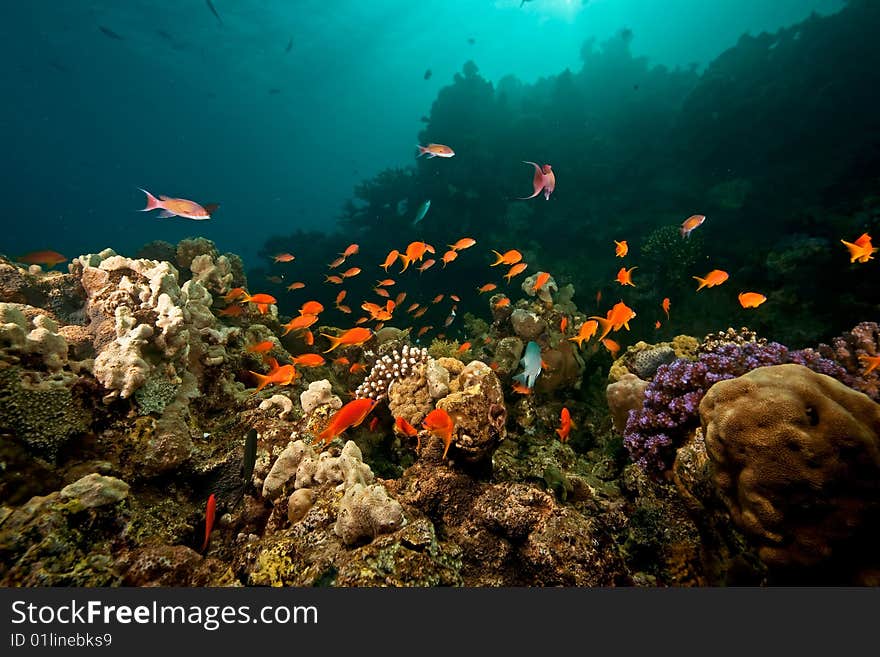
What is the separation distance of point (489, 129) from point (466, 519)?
71.2 ft

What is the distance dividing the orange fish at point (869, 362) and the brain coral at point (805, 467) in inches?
86.5

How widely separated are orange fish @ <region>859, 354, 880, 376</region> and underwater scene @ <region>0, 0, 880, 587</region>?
0.28ft

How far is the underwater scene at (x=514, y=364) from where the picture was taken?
2332 millimetres

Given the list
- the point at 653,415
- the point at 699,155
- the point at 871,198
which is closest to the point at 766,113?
the point at 699,155

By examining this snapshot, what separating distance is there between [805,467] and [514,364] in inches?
179

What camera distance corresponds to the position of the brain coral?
2150mm

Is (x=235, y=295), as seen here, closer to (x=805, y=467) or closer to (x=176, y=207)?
(x=176, y=207)

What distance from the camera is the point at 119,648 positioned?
1772 millimetres

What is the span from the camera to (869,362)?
3961 mm

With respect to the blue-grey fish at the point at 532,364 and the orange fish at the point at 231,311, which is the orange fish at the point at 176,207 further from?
the blue-grey fish at the point at 532,364

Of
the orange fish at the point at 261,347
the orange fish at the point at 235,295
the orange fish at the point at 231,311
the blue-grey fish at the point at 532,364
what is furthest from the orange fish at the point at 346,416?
the orange fish at the point at 235,295

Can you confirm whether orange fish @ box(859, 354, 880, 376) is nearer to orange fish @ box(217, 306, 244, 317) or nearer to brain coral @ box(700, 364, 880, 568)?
brain coral @ box(700, 364, 880, 568)

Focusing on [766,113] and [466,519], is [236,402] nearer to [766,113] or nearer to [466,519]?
[466,519]

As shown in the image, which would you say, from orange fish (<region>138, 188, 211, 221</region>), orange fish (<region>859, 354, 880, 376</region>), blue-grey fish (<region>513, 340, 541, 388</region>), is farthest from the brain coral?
orange fish (<region>138, 188, 211, 221</region>)
